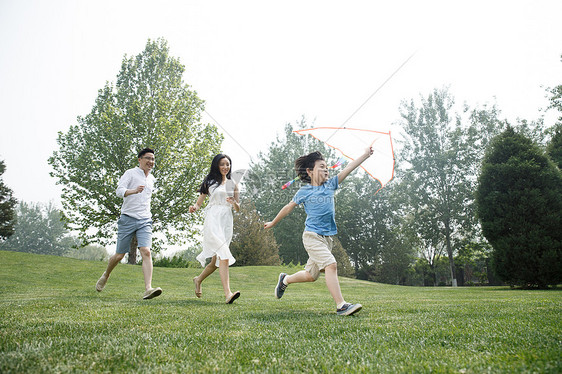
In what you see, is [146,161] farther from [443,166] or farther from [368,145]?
[443,166]

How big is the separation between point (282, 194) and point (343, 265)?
8772 mm

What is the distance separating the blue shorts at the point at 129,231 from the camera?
19.2 ft

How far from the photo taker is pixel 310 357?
1989 millimetres

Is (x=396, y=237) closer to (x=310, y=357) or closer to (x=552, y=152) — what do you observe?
(x=552, y=152)

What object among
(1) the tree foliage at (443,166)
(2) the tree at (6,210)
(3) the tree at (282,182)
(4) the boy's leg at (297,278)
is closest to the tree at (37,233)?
(2) the tree at (6,210)

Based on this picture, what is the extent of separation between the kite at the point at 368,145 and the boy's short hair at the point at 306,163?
61 centimetres

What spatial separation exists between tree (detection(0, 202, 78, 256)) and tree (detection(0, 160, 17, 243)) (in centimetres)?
4886

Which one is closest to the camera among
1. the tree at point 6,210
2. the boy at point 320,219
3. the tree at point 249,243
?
the boy at point 320,219

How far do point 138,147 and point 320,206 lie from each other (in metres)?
17.7

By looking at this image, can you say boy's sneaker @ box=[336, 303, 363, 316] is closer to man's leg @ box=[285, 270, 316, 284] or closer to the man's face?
man's leg @ box=[285, 270, 316, 284]

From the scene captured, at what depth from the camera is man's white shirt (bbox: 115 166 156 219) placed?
589 cm

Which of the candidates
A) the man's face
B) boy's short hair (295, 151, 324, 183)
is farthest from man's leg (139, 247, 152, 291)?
boy's short hair (295, 151, 324, 183)

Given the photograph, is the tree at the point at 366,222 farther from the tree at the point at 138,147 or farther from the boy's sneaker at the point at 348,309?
the boy's sneaker at the point at 348,309

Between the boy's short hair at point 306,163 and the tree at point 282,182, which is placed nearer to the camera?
the boy's short hair at point 306,163
